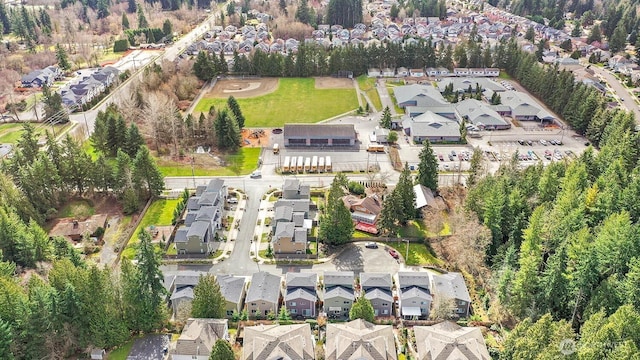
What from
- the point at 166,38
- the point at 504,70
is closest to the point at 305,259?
the point at 504,70

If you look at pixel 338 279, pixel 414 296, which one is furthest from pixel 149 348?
pixel 414 296

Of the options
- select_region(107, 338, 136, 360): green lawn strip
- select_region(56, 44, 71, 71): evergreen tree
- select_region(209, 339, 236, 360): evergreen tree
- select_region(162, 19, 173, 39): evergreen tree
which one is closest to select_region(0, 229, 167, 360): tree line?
select_region(107, 338, 136, 360): green lawn strip

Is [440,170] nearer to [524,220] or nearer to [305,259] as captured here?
[524,220]

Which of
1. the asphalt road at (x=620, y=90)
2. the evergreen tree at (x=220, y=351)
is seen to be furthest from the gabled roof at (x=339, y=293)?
the asphalt road at (x=620, y=90)

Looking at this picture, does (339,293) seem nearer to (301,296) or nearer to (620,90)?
(301,296)

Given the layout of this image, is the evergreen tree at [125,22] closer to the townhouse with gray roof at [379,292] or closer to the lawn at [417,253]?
the lawn at [417,253]

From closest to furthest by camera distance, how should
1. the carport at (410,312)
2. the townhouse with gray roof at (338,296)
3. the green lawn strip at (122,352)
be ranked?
the green lawn strip at (122,352) → the carport at (410,312) → the townhouse with gray roof at (338,296)
